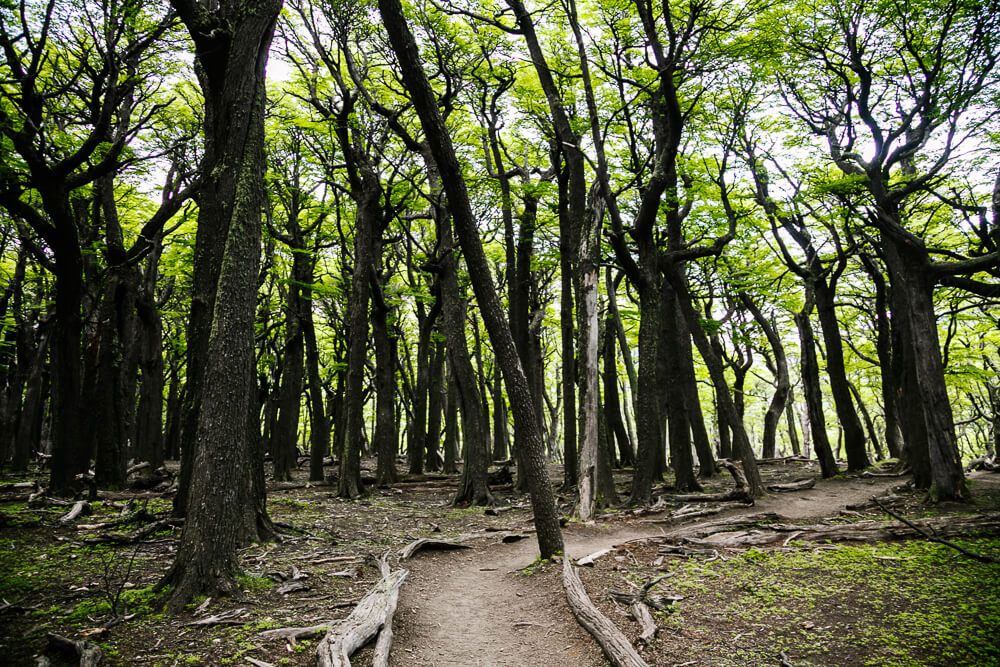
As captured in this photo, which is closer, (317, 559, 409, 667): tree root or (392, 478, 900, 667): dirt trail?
(317, 559, 409, 667): tree root

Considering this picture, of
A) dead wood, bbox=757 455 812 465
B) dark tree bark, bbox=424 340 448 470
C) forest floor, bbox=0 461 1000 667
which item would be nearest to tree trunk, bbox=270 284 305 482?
dark tree bark, bbox=424 340 448 470

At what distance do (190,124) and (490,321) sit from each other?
40.3ft

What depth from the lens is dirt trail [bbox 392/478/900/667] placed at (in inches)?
185

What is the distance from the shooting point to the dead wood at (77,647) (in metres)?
3.62

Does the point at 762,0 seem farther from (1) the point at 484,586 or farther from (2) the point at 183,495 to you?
(2) the point at 183,495

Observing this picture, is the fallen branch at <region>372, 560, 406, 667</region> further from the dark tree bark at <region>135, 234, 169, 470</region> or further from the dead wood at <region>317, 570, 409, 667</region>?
the dark tree bark at <region>135, 234, 169, 470</region>

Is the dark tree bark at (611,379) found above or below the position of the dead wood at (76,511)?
above

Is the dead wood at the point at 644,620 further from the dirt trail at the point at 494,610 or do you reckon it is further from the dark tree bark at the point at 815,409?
the dark tree bark at the point at 815,409

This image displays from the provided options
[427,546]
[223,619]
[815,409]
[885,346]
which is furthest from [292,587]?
[885,346]

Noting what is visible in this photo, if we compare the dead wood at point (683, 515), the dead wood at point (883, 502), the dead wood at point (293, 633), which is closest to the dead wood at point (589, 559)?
the dead wood at point (683, 515)

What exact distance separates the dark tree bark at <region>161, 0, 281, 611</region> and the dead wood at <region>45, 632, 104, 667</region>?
1014 mm

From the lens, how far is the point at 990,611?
14.8 feet

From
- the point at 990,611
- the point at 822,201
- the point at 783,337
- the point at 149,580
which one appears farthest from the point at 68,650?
the point at 783,337

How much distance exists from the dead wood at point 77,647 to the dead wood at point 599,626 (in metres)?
3.60
